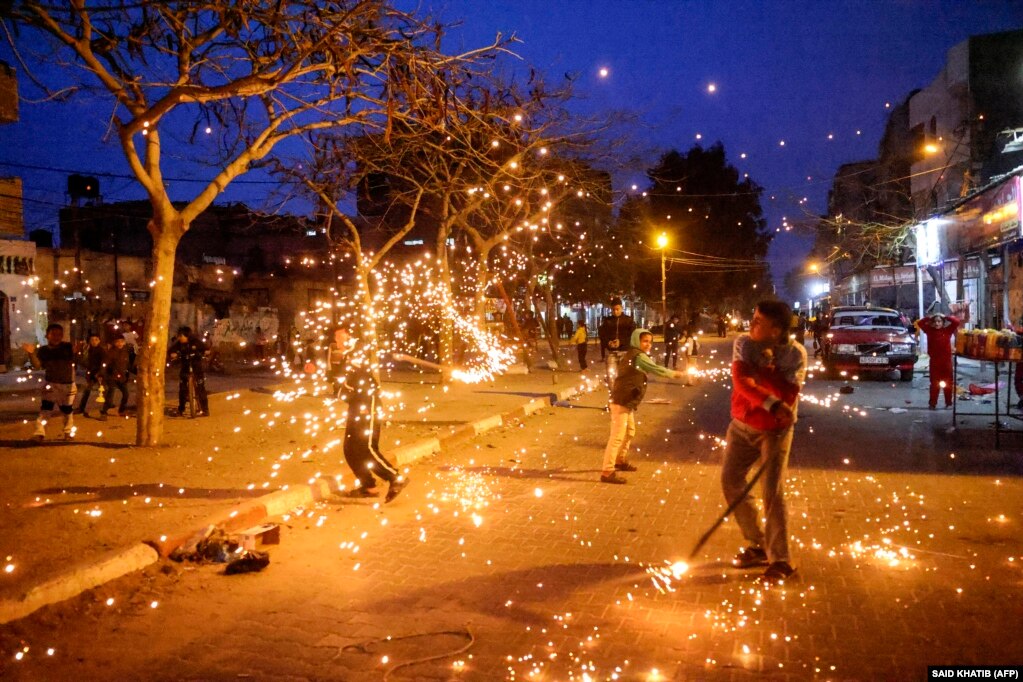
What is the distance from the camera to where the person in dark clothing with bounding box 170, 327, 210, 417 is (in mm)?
13703

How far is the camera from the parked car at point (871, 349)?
19.8 meters

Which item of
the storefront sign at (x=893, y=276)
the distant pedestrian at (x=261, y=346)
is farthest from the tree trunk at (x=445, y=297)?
the storefront sign at (x=893, y=276)

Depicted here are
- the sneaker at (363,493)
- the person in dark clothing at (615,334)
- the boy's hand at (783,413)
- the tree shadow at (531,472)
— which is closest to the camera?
the boy's hand at (783,413)

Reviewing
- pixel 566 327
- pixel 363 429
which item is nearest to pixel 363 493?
pixel 363 429

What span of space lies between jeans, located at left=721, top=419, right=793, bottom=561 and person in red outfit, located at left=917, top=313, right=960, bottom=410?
1055cm

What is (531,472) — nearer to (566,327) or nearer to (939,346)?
(939,346)

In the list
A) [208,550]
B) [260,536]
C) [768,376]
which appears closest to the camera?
[768,376]

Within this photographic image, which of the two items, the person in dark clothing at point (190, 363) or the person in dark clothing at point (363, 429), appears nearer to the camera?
the person in dark clothing at point (363, 429)

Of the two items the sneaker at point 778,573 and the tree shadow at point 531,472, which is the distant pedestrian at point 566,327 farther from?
the sneaker at point 778,573

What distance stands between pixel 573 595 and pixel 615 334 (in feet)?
28.4

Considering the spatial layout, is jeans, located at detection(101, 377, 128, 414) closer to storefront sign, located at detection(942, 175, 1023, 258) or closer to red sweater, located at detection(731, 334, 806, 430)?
red sweater, located at detection(731, 334, 806, 430)

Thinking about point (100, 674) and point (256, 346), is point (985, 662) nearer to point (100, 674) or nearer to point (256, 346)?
point (100, 674)

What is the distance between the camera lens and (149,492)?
8.06 metres

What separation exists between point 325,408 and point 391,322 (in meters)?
14.8
